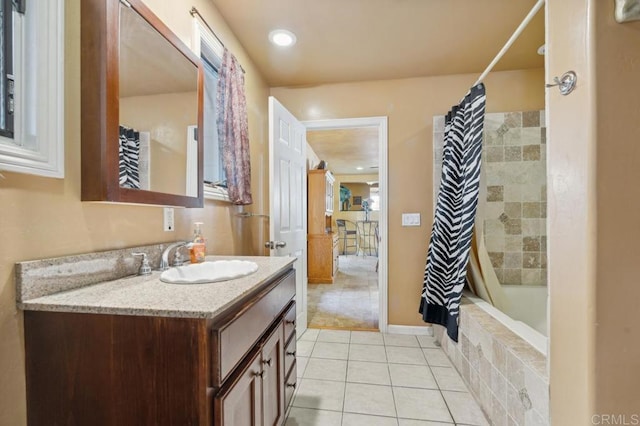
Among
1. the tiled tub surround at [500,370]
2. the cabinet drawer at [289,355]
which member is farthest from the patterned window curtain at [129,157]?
the tiled tub surround at [500,370]

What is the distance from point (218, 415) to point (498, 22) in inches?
104

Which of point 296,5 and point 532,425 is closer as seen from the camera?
point 532,425

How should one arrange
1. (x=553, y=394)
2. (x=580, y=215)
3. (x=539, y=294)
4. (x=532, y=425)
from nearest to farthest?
(x=580, y=215)
(x=553, y=394)
(x=532, y=425)
(x=539, y=294)

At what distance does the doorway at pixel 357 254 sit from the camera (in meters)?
2.66

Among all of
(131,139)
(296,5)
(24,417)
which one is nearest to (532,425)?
(24,417)

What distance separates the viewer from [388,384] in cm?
183

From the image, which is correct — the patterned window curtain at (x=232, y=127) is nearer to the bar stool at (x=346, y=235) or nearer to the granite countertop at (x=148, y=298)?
the granite countertop at (x=148, y=298)

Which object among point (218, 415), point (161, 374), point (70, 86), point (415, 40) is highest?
point (415, 40)

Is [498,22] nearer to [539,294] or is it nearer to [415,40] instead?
[415,40]

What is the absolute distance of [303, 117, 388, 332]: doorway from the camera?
266 cm

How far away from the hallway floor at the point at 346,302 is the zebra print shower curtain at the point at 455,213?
86 cm

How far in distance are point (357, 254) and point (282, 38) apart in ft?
22.3

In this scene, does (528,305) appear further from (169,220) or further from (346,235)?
(346,235)

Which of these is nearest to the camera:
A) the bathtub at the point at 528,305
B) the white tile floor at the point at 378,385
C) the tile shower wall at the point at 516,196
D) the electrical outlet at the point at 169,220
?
the electrical outlet at the point at 169,220
